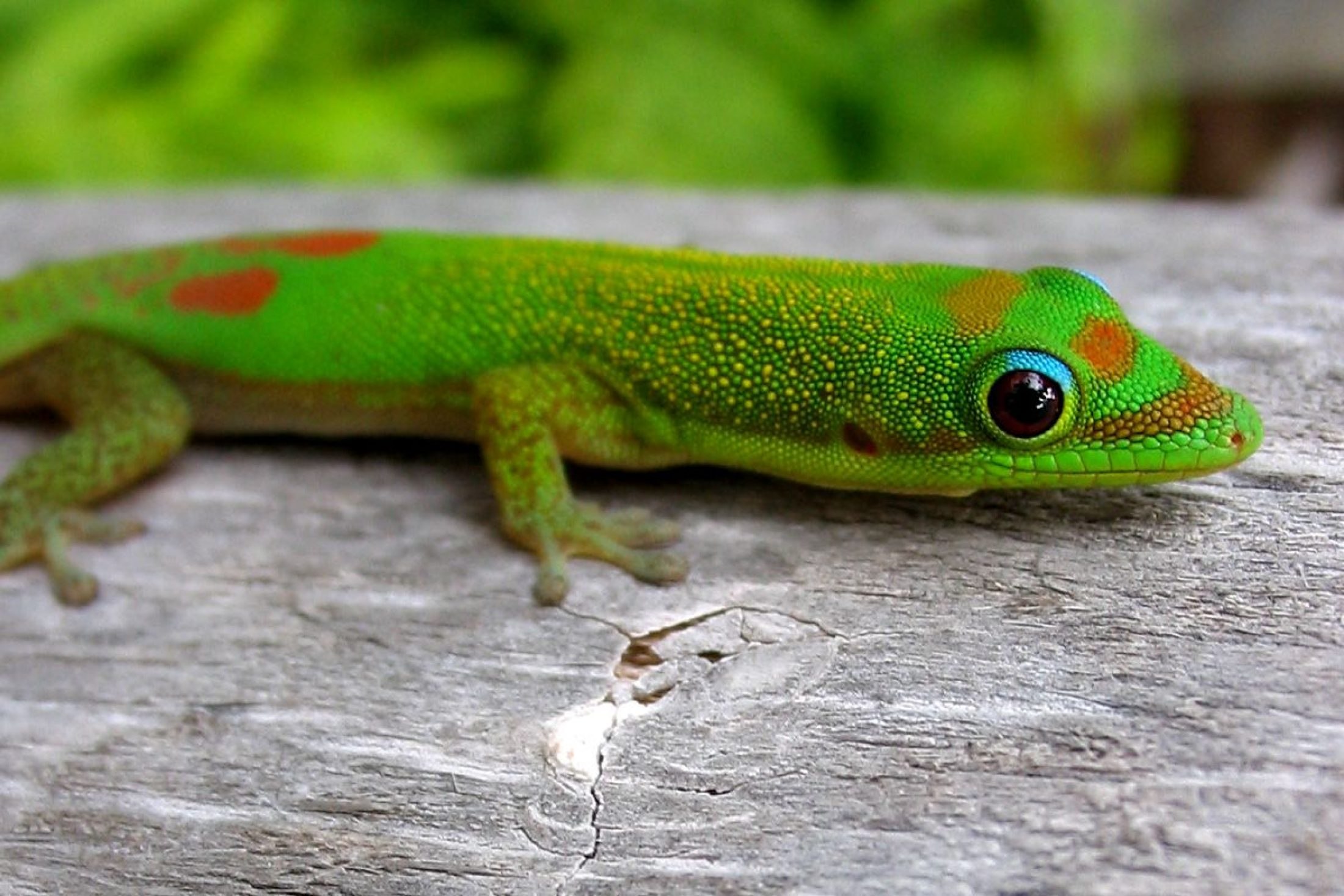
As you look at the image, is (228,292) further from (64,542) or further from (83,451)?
(64,542)

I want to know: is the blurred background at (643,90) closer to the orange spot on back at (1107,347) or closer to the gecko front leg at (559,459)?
the gecko front leg at (559,459)

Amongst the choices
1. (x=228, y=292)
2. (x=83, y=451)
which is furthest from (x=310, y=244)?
(x=83, y=451)

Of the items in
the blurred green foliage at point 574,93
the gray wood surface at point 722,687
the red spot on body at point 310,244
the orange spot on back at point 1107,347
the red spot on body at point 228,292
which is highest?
the blurred green foliage at point 574,93

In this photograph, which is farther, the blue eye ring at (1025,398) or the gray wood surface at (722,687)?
the blue eye ring at (1025,398)

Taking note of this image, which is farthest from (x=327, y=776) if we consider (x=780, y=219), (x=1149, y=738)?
(x=780, y=219)

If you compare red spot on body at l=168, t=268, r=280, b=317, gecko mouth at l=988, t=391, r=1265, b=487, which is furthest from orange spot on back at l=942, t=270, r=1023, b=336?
red spot on body at l=168, t=268, r=280, b=317

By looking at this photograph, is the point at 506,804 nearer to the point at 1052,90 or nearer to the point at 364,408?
the point at 364,408

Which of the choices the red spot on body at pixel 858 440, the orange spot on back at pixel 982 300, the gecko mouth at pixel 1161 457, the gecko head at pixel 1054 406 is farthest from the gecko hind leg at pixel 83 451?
the gecko mouth at pixel 1161 457
